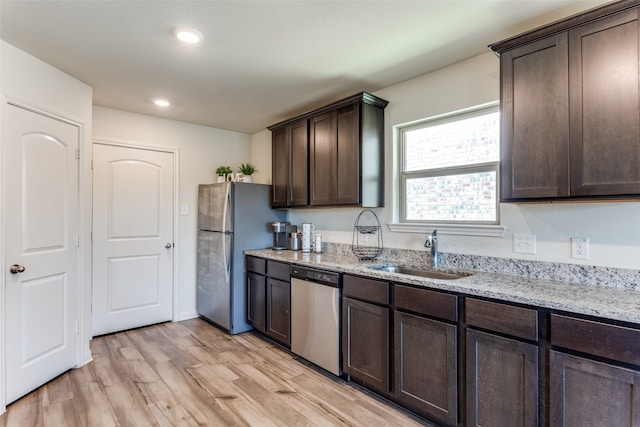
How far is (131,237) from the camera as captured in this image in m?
3.82

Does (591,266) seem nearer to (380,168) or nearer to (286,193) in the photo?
(380,168)

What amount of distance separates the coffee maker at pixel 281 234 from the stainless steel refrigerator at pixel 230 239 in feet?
0.28

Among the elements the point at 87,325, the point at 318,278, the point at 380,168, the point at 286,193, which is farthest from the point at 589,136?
the point at 87,325

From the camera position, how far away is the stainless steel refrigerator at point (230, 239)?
3.69 metres

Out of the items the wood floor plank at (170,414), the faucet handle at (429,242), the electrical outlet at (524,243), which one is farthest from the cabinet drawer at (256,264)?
the electrical outlet at (524,243)

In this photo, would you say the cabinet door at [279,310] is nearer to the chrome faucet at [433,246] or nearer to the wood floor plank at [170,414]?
the wood floor plank at [170,414]

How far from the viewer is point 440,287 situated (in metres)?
1.98

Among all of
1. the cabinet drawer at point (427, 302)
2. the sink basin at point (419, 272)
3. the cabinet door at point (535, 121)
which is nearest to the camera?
the cabinet door at point (535, 121)

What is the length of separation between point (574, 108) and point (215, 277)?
3.55 meters

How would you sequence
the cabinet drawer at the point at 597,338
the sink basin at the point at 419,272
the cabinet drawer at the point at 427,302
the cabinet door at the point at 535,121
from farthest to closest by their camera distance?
the sink basin at the point at 419,272
the cabinet drawer at the point at 427,302
the cabinet door at the point at 535,121
the cabinet drawer at the point at 597,338

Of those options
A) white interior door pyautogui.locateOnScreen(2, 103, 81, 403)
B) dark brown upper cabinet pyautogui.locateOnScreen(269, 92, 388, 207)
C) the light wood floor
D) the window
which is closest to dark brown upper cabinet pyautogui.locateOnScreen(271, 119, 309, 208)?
dark brown upper cabinet pyautogui.locateOnScreen(269, 92, 388, 207)

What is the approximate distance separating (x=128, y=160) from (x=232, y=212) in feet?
4.42

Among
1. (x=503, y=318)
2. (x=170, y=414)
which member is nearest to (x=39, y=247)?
(x=170, y=414)

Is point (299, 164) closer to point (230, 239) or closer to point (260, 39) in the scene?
point (230, 239)
